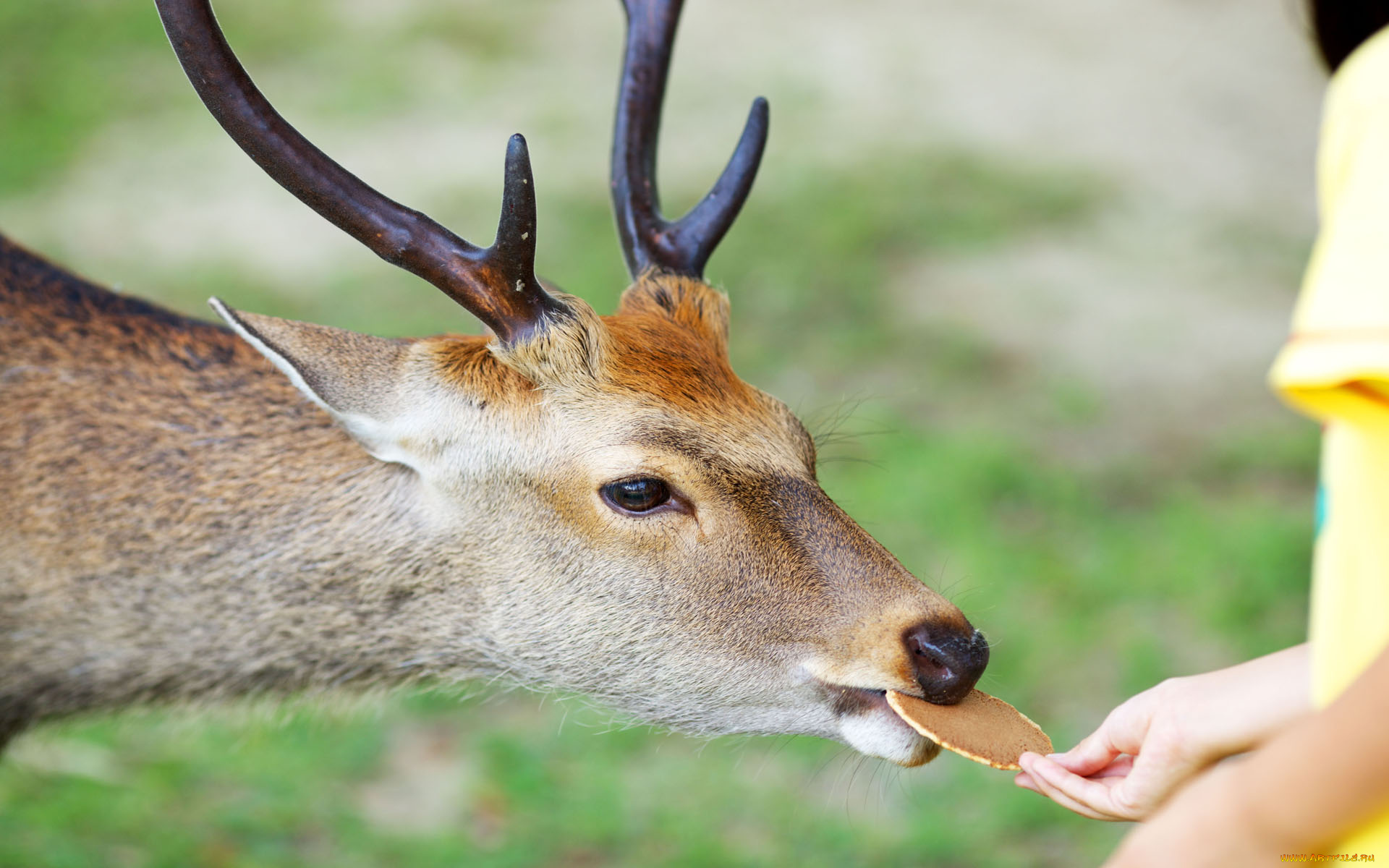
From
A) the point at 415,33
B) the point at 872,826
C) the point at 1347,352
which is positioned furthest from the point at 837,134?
the point at 1347,352

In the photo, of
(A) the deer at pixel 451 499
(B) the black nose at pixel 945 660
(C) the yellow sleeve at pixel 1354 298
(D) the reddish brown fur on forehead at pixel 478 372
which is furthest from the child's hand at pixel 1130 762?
(D) the reddish brown fur on forehead at pixel 478 372

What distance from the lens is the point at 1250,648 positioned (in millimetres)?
5598

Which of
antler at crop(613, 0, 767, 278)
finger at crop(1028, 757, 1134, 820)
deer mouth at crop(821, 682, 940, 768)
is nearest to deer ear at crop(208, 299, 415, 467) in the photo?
antler at crop(613, 0, 767, 278)

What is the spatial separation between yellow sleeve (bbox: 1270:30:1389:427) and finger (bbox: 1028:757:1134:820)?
31.3 inches

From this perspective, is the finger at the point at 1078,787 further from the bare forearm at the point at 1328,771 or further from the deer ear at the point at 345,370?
the deer ear at the point at 345,370

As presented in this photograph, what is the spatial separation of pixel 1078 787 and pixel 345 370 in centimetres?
173

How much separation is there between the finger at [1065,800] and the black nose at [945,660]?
1.18ft

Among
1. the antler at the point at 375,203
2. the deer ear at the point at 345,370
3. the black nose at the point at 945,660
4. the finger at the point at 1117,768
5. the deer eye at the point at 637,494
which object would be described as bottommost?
the finger at the point at 1117,768

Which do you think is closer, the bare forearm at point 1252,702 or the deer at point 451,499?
the bare forearm at point 1252,702

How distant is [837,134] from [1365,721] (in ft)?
30.5

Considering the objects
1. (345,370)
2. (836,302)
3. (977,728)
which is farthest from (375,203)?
(836,302)

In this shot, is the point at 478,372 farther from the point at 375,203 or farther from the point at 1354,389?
the point at 1354,389

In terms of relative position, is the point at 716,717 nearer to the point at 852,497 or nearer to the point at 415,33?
the point at 852,497

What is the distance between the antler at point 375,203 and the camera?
8.23 ft
